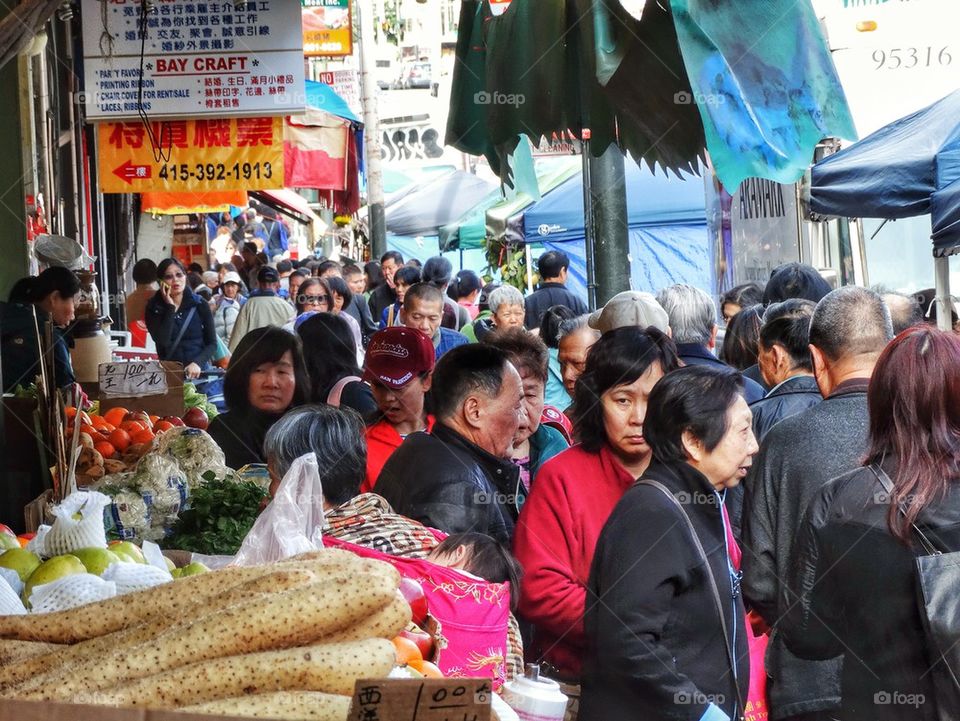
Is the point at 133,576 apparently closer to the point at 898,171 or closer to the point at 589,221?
the point at 589,221

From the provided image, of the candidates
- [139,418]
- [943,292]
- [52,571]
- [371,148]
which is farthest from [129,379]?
[371,148]

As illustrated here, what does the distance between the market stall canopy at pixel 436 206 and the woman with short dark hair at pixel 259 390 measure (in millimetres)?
16115

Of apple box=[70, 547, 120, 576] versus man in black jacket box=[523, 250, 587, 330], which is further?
man in black jacket box=[523, 250, 587, 330]

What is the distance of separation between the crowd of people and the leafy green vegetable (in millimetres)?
286

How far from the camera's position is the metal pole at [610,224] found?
271 inches

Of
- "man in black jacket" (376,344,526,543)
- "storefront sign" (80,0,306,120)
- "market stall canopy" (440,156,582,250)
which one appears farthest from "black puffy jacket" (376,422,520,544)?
"market stall canopy" (440,156,582,250)

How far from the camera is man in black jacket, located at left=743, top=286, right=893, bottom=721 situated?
4074 millimetres

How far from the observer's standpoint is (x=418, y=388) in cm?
513

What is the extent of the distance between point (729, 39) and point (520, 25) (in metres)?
1.41

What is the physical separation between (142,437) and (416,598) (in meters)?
3.54

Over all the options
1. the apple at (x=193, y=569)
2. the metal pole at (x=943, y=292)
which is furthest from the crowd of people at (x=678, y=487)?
the metal pole at (x=943, y=292)

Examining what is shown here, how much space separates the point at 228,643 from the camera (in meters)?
2.13

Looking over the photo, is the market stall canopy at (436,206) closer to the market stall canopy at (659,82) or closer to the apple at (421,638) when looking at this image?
the market stall canopy at (659,82)

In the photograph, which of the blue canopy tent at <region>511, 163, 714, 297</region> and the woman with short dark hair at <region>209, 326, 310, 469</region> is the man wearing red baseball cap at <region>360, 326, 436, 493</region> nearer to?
the woman with short dark hair at <region>209, 326, 310, 469</region>
